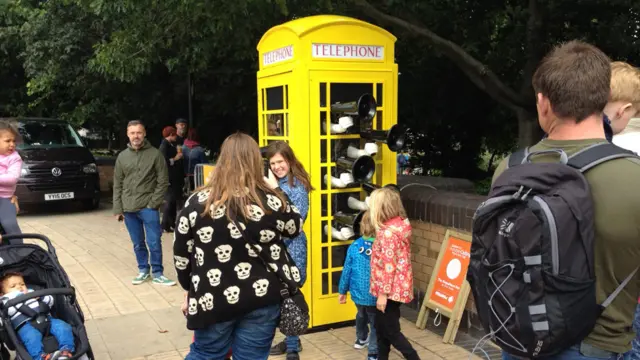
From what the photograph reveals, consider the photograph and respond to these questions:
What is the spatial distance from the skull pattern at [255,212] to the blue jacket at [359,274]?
1.69m

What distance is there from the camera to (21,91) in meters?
18.0

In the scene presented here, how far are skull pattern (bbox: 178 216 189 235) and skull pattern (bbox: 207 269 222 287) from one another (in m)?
0.25

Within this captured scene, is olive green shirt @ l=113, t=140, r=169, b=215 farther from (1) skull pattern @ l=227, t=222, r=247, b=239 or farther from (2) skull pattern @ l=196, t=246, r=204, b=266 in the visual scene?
(1) skull pattern @ l=227, t=222, r=247, b=239

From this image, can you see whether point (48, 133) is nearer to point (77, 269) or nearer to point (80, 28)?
point (80, 28)

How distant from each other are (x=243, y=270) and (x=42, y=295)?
5.77ft

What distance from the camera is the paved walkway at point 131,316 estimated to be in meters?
4.86

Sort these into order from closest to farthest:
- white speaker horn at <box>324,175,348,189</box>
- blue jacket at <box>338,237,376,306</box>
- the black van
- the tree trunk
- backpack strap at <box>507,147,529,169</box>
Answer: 1. backpack strap at <box>507,147,529,169</box>
2. blue jacket at <box>338,237,376,306</box>
3. white speaker horn at <box>324,175,348,189</box>
4. the tree trunk
5. the black van

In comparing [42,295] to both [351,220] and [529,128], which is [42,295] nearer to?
[351,220]

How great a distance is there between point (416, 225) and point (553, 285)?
403cm

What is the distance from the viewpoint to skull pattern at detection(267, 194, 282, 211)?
9.86ft

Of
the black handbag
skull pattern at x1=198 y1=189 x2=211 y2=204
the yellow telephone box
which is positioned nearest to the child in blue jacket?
the yellow telephone box

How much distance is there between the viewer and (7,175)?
547cm

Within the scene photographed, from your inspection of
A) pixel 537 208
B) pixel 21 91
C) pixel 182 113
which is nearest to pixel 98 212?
pixel 182 113

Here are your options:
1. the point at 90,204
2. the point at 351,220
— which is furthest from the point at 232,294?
the point at 90,204
